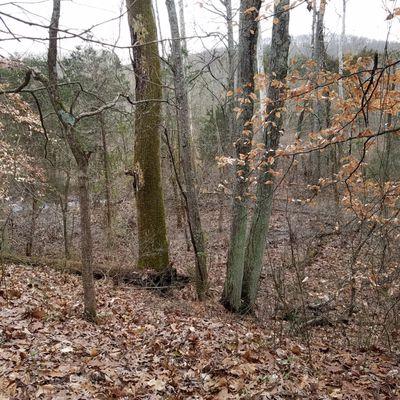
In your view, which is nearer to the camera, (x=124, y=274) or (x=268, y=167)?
(x=268, y=167)

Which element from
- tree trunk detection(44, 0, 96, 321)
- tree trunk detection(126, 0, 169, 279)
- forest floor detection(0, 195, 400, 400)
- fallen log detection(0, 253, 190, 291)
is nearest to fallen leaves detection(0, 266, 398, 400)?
forest floor detection(0, 195, 400, 400)

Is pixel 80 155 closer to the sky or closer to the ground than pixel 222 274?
closer to the sky

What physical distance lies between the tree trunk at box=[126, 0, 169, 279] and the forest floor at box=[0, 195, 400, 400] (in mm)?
1611

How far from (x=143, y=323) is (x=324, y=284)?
5.81 metres

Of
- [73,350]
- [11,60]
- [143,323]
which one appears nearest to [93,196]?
[143,323]

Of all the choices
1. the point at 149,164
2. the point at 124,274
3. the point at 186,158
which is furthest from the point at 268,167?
the point at 124,274

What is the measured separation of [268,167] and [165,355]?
3937mm

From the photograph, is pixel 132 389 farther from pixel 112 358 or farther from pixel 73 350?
pixel 73 350

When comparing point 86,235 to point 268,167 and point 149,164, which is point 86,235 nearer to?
point 268,167

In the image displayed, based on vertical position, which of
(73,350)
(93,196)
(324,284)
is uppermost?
(93,196)

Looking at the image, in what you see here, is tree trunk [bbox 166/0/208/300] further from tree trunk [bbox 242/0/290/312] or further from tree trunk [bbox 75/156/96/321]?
tree trunk [bbox 75/156/96/321]

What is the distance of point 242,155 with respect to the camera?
253 inches

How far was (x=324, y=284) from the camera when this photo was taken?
1004 centimetres

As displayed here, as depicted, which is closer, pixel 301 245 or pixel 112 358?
pixel 112 358
